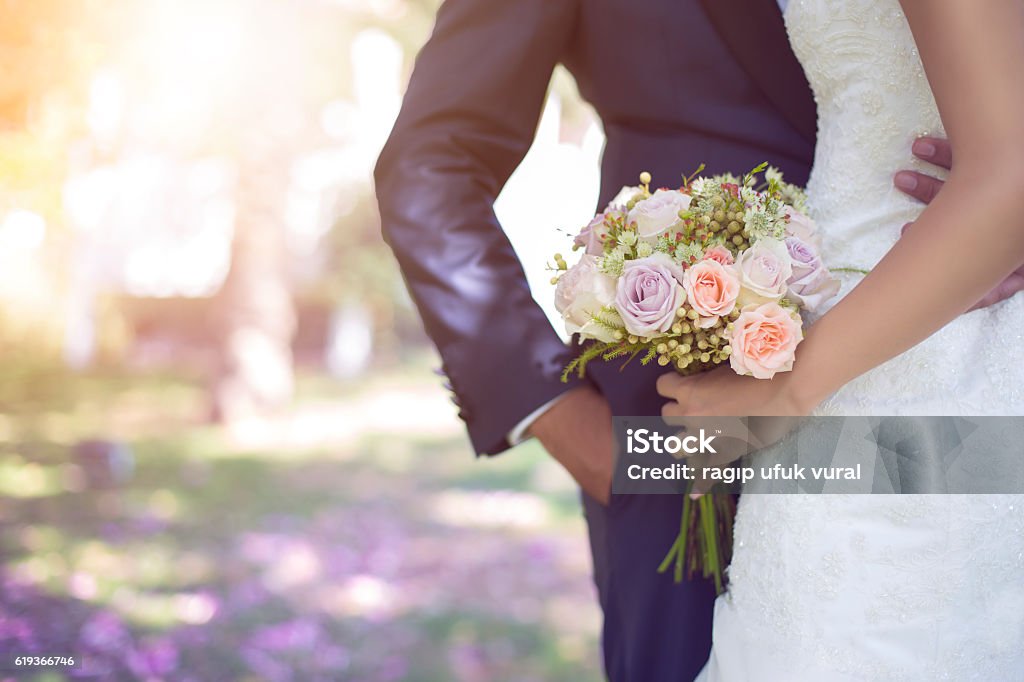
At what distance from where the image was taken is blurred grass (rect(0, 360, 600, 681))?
15.4 feet

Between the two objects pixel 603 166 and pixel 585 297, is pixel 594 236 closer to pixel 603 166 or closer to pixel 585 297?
pixel 585 297

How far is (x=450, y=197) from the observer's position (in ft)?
5.80

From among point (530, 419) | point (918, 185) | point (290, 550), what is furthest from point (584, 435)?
point (290, 550)

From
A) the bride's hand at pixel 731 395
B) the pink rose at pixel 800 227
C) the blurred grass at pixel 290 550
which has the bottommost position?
the blurred grass at pixel 290 550

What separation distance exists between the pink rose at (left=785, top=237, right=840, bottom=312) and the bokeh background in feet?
5.07

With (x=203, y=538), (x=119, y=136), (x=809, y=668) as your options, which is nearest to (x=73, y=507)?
(x=203, y=538)

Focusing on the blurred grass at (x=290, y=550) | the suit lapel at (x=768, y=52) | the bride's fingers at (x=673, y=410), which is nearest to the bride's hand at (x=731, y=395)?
the bride's fingers at (x=673, y=410)

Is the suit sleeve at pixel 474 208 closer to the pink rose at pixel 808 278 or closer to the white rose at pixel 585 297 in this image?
the white rose at pixel 585 297

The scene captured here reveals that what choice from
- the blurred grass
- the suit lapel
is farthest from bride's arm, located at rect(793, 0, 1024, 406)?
the blurred grass

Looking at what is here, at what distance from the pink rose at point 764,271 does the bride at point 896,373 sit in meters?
0.10

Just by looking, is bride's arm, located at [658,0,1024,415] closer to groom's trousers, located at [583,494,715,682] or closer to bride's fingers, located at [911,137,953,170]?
bride's fingers, located at [911,137,953,170]

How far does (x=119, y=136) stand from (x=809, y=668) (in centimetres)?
1078

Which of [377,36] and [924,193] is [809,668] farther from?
[377,36]

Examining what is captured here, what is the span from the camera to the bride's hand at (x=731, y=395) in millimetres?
1316
